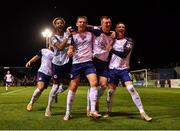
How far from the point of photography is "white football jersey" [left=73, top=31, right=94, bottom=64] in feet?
32.4

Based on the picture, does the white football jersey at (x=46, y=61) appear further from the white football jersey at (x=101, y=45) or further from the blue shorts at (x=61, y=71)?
the white football jersey at (x=101, y=45)

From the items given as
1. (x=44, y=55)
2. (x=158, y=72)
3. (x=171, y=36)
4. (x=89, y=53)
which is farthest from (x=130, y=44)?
(x=171, y=36)

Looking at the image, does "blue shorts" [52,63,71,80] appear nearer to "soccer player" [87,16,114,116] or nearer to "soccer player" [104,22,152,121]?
"soccer player" [87,16,114,116]

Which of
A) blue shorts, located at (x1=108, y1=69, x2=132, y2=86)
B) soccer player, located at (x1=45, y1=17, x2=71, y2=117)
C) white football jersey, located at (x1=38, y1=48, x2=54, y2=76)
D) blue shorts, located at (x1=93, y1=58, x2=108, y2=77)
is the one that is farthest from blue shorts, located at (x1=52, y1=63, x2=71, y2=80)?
white football jersey, located at (x1=38, y1=48, x2=54, y2=76)

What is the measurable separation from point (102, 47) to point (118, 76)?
82 centimetres

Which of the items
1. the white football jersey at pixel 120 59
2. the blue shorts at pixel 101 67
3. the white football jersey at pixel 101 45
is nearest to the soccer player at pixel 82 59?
the white football jersey at pixel 101 45

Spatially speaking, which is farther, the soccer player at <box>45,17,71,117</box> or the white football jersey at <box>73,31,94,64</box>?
the soccer player at <box>45,17,71,117</box>

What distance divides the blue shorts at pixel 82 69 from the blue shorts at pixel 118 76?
0.69m

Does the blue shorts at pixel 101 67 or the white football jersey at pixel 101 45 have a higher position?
the white football jersey at pixel 101 45

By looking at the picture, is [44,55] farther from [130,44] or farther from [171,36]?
[171,36]

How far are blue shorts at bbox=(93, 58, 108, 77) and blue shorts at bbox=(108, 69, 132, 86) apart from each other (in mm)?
125

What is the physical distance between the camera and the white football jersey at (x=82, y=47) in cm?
989

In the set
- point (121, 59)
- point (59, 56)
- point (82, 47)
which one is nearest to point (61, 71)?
point (59, 56)

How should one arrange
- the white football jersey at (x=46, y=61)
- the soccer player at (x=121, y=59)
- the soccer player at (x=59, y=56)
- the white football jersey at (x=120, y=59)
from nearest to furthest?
the soccer player at (x=121, y=59) → the white football jersey at (x=120, y=59) → the soccer player at (x=59, y=56) → the white football jersey at (x=46, y=61)
